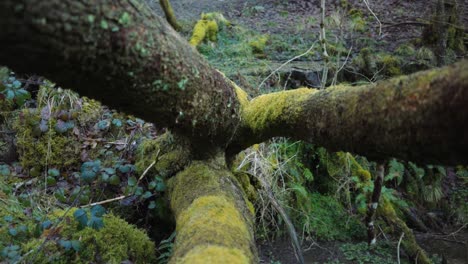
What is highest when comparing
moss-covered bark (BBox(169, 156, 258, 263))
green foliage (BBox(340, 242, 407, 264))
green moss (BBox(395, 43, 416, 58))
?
green moss (BBox(395, 43, 416, 58))

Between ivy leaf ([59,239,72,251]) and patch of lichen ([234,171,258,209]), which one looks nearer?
ivy leaf ([59,239,72,251])

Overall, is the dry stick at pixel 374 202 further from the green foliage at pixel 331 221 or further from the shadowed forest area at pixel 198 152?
the green foliage at pixel 331 221

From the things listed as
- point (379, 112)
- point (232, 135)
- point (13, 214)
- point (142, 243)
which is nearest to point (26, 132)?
point (13, 214)

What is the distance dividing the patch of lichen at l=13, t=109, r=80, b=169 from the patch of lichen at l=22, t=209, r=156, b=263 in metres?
1.07

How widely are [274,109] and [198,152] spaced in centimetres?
78

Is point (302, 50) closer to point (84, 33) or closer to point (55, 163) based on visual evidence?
point (55, 163)

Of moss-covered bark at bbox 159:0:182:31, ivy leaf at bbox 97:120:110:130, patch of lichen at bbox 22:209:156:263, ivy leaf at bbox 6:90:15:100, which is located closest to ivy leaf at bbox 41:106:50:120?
ivy leaf at bbox 97:120:110:130

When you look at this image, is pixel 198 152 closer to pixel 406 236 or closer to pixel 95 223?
pixel 95 223

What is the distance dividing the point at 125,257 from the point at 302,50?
20.3ft

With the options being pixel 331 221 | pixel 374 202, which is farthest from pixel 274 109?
pixel 331 221

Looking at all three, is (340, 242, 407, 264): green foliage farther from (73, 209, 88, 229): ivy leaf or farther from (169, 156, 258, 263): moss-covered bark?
(73, 209, 88, 229): ivy leaf

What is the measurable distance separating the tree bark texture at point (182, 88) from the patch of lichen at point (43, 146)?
1.77 m

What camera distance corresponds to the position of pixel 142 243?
2951 mm

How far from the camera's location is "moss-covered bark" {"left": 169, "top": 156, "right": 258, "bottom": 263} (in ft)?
6.80
